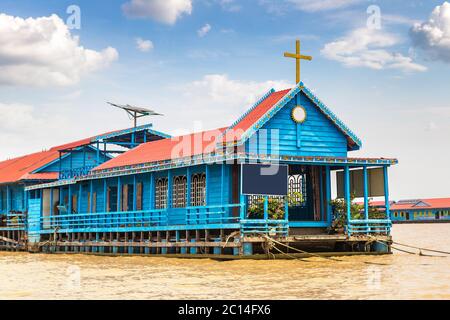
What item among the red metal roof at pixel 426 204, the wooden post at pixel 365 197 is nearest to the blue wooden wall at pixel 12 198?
the wooden post at pixel 365 197

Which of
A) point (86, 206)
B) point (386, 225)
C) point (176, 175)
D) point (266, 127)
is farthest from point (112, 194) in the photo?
point (386, 225)

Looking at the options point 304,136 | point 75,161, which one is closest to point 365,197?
point 304,136

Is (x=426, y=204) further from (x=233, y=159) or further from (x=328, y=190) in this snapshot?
(x=233, y=159)

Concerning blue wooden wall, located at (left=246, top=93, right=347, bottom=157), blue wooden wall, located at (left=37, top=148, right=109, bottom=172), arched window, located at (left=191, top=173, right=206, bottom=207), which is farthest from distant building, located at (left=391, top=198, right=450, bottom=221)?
arched window, located at (left=191, top=173, right=206, bottom=207)

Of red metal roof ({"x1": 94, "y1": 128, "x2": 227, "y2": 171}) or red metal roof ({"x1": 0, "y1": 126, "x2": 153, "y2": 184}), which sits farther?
red metal roof ({"x1": 0, "y1": 126, "x2": 153, "y2": 184})

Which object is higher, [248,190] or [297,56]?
[297,56]

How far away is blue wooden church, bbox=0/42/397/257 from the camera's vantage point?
24.1 meters

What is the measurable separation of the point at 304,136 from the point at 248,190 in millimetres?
4823

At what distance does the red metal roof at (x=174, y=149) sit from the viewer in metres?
28.8

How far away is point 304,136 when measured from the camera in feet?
89.4

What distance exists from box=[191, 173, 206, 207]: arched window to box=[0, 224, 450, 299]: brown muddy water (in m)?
3.26

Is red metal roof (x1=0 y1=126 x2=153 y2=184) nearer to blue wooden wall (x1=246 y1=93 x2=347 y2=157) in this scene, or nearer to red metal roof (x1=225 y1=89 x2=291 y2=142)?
red metal roof (x1=225 y1=89 x2=291 y2=142)
